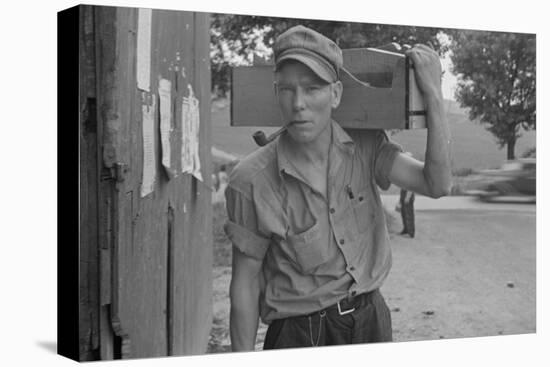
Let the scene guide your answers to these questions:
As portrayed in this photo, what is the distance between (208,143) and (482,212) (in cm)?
183

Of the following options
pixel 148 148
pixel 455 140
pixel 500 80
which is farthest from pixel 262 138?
pixel 500 80

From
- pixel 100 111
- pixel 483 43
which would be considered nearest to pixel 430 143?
pixel 483 43

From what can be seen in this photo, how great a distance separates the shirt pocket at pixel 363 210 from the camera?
19.7 ft

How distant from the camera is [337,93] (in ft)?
19.4

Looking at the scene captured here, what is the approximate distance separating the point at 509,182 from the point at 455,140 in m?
0.57

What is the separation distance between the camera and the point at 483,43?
21.9ft

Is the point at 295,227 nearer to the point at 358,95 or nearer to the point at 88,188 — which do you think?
the point at 358,95

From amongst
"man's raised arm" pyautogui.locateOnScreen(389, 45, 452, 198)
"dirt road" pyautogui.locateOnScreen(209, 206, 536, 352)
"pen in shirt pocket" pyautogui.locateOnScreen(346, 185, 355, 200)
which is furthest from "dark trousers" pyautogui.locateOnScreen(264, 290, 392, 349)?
"man's raised arm" pyautogui.locateOnScreen(389, 45, 452, 198)

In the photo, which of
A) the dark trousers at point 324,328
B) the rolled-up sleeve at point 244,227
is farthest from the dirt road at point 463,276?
the rolled-up sleeve at point 244,227

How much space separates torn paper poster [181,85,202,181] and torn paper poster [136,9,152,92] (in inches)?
17.2

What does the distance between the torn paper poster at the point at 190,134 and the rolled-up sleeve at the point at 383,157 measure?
0.99 m

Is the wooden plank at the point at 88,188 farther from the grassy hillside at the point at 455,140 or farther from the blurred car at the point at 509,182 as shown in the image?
the blurred car at the point at 509,182

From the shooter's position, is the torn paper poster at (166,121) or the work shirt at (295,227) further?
the work shirt at (295,227)

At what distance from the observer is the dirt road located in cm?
634
